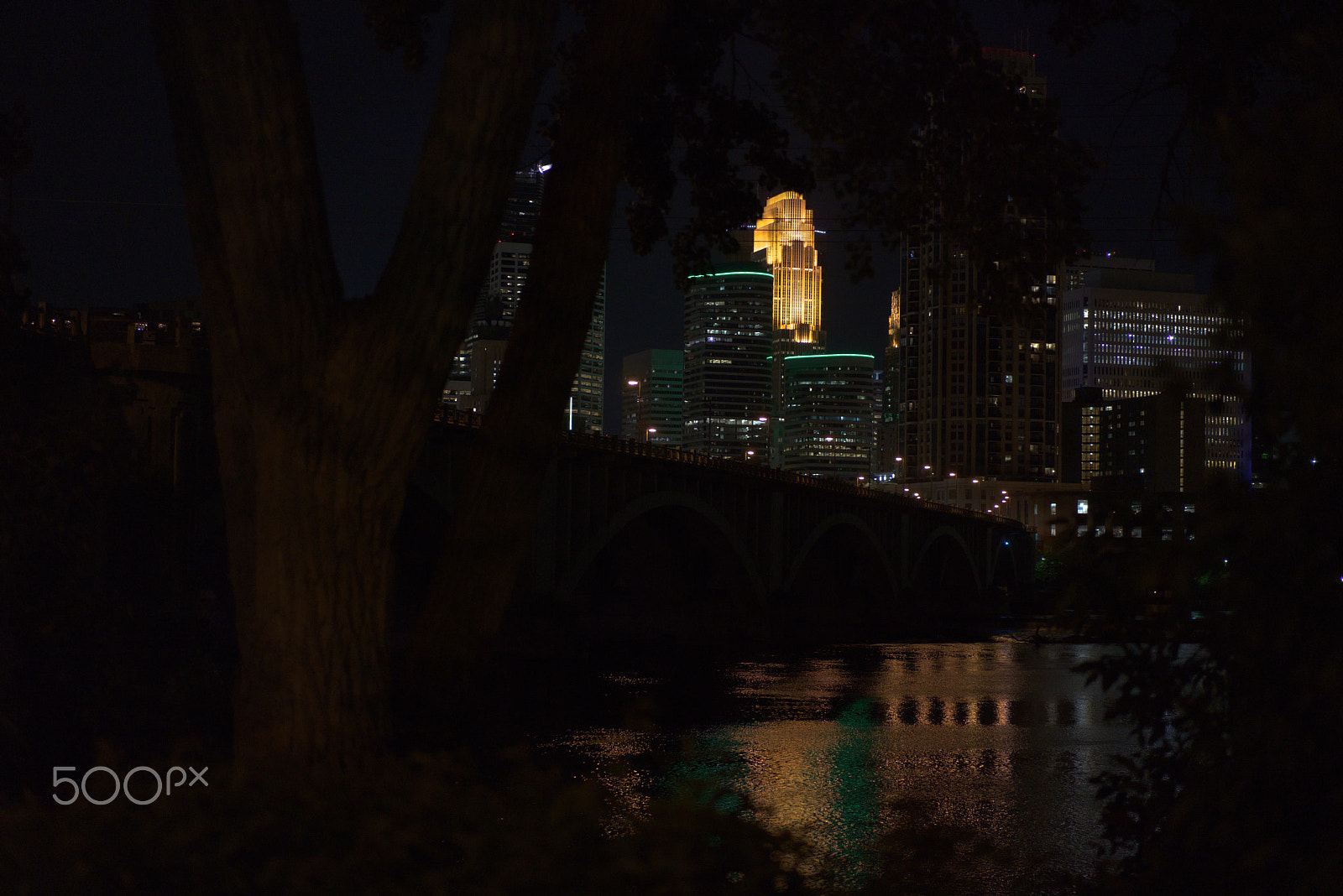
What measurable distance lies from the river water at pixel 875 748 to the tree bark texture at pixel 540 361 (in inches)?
48.8

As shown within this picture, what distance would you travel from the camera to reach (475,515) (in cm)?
709

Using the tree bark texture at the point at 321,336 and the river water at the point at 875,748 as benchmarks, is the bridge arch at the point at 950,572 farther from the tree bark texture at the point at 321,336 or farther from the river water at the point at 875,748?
the tree bark texture at the point at 321,336

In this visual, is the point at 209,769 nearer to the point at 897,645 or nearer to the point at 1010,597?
the point at 897,645

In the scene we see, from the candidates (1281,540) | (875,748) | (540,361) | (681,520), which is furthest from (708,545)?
(1281,540)

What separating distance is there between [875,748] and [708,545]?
134 feet

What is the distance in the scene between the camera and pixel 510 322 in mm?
35781

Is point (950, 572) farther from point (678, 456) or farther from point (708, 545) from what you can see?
point (678, 456)

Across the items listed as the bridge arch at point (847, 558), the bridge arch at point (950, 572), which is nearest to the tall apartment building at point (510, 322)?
the bridge arch at point (847, 558)

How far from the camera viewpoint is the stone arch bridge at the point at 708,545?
156 ft

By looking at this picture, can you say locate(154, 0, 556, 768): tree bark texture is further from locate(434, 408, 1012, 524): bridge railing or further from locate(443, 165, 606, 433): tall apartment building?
locate(434, 408, 1012, 524): bridge railing

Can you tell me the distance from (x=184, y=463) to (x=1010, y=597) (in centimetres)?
9802

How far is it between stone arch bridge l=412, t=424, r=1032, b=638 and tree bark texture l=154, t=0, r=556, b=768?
1281 inches

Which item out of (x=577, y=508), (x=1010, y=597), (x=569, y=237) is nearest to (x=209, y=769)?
(x=569, y=237)

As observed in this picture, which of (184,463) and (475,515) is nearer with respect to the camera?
(475,515)
